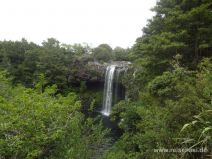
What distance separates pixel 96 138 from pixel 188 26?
6788 mm

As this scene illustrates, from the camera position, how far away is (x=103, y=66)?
2642 centimetres

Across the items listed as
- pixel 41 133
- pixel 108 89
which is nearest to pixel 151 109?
pixel 41 133

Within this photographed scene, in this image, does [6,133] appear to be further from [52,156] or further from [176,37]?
[176,37]

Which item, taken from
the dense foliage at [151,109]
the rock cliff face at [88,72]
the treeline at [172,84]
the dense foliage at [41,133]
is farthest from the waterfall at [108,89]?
the dense foliage at [41,133]

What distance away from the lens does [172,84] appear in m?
8.45

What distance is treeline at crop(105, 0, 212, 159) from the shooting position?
18.7 ft

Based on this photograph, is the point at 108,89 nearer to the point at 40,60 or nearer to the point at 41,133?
the point at 40,60

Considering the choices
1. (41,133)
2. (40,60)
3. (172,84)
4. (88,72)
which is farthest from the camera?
(88,72)

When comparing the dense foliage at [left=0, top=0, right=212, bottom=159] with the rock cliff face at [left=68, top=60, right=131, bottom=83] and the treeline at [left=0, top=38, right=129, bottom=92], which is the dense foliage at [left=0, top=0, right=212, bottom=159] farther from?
the treeline at [left=0, top=38, right=129, bottom=92]

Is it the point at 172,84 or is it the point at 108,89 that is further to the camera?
the point at 108,89

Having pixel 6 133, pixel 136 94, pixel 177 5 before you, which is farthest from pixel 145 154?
pixel 136 94

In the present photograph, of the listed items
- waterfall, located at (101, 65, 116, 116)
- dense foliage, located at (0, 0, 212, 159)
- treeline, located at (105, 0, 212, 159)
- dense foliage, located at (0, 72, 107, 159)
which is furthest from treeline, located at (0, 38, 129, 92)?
dense foliage, located at (0, 72, 107, 159)

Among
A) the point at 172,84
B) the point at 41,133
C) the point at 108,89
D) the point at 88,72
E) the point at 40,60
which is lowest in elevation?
the point at 108,89

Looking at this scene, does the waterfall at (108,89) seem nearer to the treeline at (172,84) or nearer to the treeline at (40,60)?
the treeline at (40,60)
